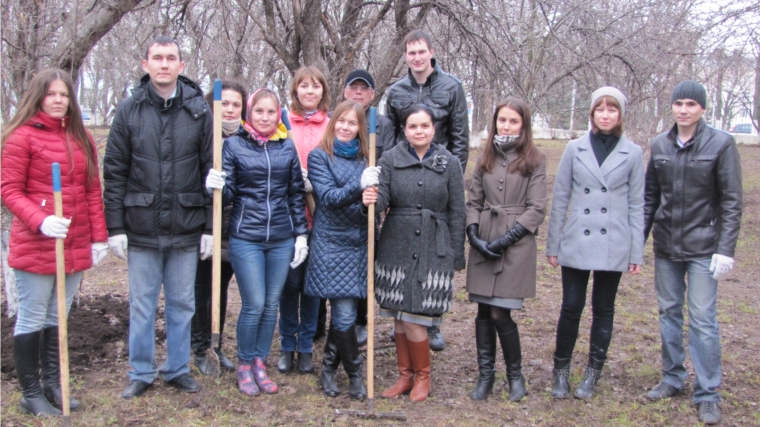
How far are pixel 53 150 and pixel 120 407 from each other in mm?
1462

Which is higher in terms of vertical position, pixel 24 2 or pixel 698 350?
pixel 24 2

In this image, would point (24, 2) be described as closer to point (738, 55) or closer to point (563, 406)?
point (563, 406)

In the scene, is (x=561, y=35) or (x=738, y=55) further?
(x=738, y=55)

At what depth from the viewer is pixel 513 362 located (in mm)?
3893

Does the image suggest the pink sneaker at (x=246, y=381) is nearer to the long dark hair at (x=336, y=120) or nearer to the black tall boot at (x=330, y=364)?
the black tall boot at (x=330, y=364)

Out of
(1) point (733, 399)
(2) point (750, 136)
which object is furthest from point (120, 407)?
(2) point (750, 136)

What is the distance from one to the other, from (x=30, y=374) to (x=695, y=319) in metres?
3.74

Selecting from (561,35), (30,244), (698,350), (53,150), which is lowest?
(698,350)

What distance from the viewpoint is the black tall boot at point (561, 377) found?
13.0 ft

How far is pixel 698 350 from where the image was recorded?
377cm

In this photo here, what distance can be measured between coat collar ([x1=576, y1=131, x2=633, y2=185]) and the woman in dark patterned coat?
2.43 feet

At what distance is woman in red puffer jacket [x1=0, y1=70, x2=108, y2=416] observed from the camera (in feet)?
10.8

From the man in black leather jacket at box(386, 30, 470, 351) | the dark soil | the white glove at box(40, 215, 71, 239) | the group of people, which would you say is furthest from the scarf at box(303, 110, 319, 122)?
the dark soil

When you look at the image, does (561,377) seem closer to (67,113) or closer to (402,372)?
(402,372)
